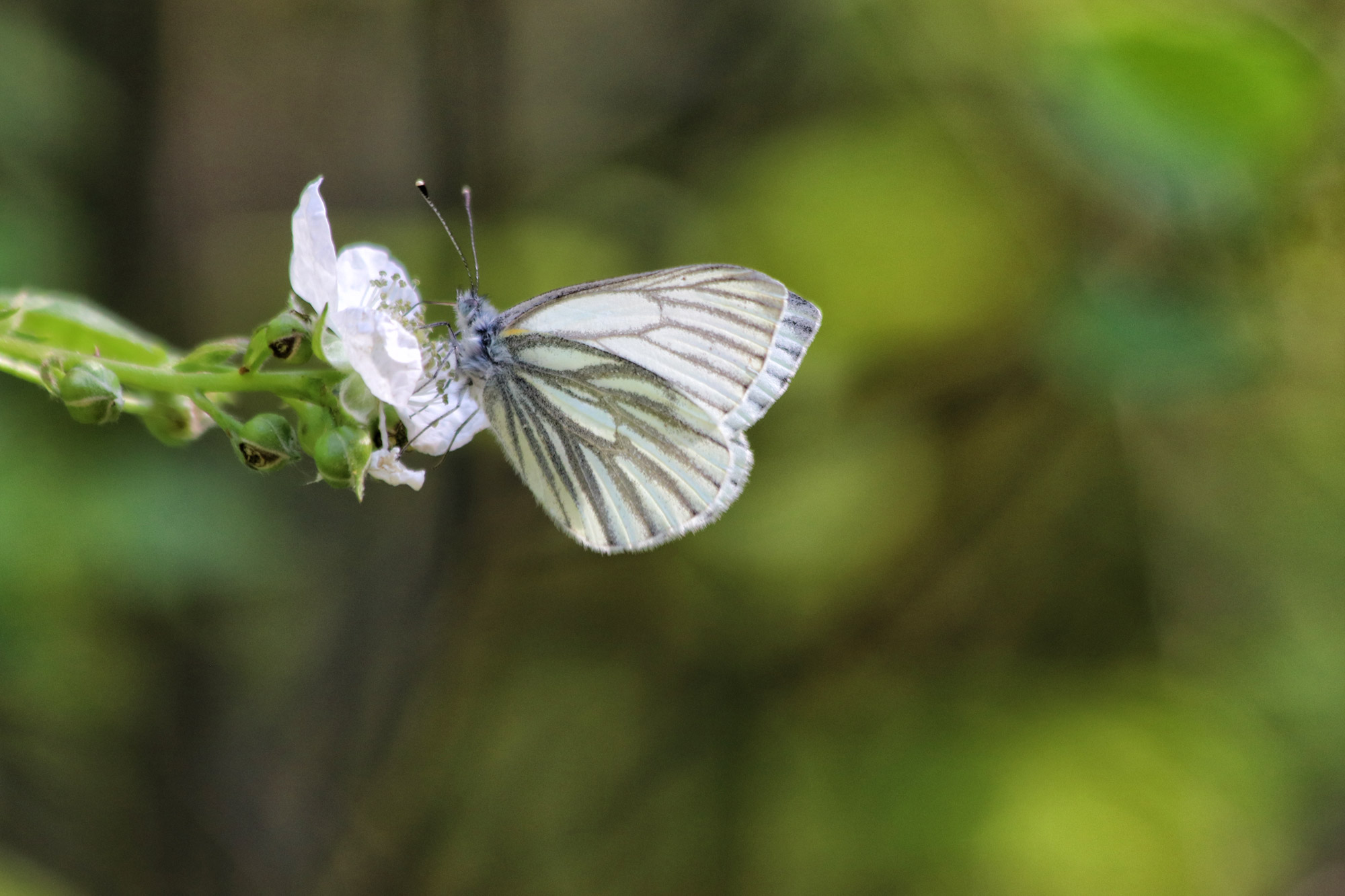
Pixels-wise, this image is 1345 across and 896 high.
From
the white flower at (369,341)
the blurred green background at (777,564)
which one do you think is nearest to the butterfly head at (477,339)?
the white flower at (369,341)

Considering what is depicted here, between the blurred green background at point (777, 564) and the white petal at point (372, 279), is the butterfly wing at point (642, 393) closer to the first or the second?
the white petal at point (372, 279)

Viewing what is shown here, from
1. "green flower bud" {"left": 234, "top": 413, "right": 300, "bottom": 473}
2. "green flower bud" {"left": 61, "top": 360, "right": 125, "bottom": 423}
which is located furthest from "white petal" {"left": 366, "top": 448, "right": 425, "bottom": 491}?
"green flower bud" {"left": 61, "top": 360, "right": 125, "bottom": 423}

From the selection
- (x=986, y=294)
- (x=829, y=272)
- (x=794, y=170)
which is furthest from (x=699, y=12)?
(x=986, y=294)

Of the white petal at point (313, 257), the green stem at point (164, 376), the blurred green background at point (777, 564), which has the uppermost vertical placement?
the white petal at point (313, 257)

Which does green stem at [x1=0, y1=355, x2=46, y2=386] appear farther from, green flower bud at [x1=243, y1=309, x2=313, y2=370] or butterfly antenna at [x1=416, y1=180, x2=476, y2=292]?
butterfly antenna at [x1=416, y1=180, x2=476, y2=292]

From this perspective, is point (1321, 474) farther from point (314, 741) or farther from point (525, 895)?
point (314, 741)
